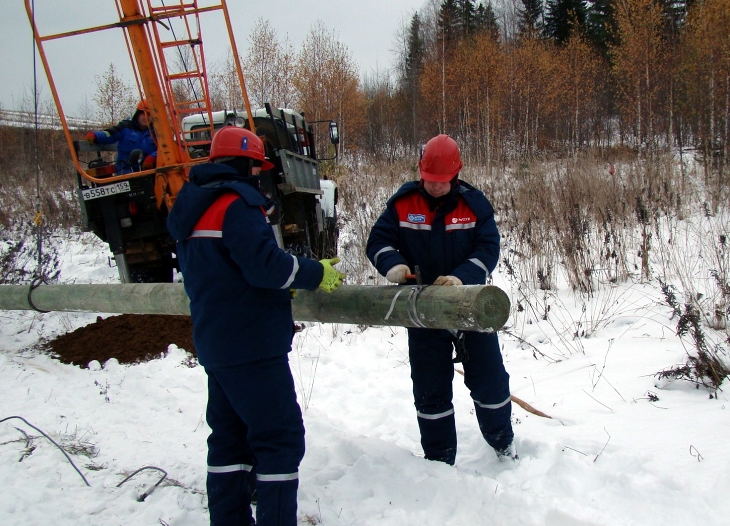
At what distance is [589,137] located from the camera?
23266mm

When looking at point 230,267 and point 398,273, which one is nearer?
point 230,267

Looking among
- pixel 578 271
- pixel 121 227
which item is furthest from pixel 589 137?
pixel 121 227

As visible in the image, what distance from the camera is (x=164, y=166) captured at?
527cm

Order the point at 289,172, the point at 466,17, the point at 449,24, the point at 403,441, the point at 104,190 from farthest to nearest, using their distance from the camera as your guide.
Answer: the point at 466,17 < the point at 449,24 < the point at 289,172 < the point at 104,190 < the point at 403,441

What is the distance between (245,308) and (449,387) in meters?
1.27

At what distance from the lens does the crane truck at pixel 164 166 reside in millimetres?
4930

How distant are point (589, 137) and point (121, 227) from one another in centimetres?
2216

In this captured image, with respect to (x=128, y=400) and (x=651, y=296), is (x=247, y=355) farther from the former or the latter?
(x=651, y=296)

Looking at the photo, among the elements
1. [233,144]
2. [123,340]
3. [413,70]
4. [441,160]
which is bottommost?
[123,340]

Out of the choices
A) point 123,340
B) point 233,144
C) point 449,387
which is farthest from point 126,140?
point 449,387

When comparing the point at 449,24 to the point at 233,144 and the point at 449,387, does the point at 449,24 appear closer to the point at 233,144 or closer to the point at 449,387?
the point at 449,387

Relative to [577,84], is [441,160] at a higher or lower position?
higher

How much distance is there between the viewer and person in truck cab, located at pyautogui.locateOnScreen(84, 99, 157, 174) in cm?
572

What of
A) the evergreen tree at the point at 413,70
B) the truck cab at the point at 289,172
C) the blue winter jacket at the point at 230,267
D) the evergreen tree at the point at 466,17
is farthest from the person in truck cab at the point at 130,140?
the evergreen tree at the point at 466,17
